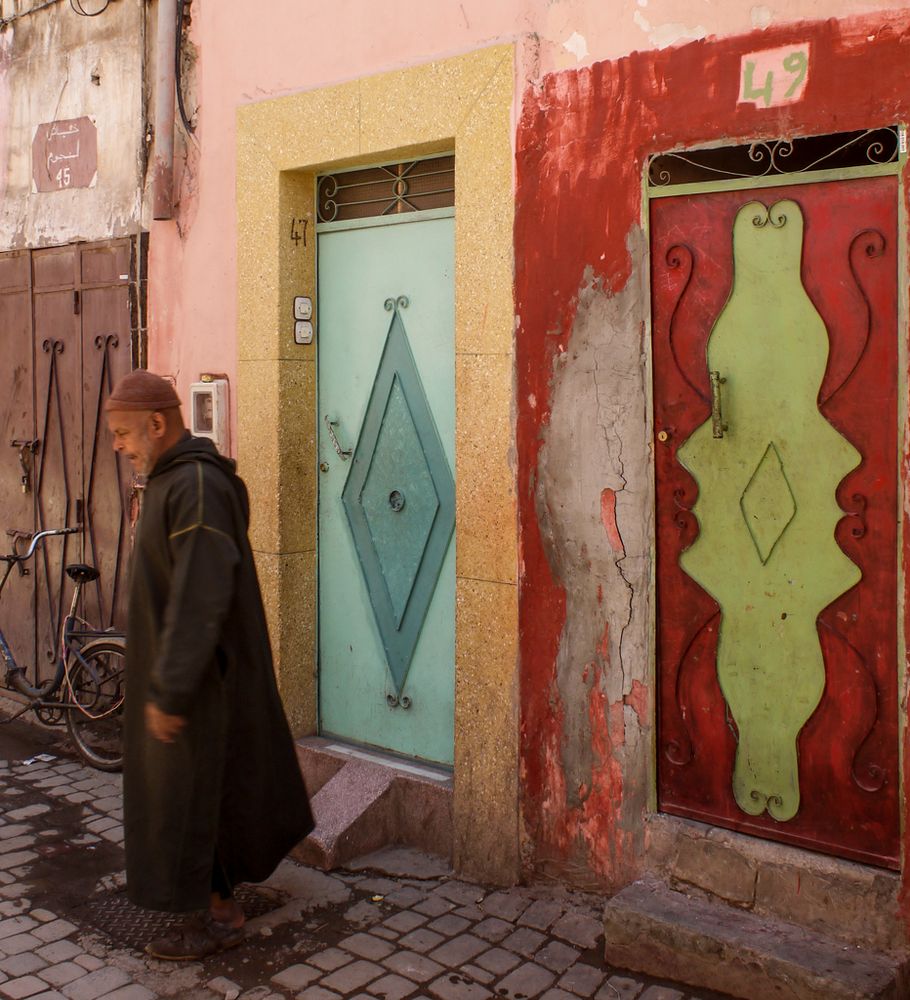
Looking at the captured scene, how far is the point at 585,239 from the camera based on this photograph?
14.5 feet

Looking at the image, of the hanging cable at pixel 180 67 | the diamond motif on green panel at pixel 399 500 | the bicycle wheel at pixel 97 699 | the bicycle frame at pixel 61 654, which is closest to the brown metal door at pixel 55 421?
the bicycle frame at pixel 61 654

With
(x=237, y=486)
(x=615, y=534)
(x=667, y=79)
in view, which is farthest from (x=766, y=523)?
(x=237, y=486)

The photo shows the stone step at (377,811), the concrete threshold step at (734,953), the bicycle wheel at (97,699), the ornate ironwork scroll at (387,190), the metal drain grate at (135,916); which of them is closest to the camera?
the concrete threshold step at (734,953)

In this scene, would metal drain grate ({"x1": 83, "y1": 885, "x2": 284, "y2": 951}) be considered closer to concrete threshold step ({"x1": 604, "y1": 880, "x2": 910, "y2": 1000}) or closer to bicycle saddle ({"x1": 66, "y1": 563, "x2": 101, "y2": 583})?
concrete threshold step ({"x1": 604, "y1": 880, "x2": 910, "y2": 1000})

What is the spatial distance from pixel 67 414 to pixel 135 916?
3505 millimetres

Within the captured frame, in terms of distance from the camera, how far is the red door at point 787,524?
12.5 feet

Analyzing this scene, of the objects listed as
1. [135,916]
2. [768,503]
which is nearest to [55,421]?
[135,916]

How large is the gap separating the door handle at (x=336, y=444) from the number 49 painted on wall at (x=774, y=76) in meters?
2.55

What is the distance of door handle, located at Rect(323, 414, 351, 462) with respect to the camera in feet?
18.7

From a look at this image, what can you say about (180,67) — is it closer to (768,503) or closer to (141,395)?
(141,395)

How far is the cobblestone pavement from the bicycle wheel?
1179 mm

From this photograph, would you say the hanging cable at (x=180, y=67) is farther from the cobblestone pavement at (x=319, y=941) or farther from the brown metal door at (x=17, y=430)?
the cobblestone pavement at (x=319, y=941)

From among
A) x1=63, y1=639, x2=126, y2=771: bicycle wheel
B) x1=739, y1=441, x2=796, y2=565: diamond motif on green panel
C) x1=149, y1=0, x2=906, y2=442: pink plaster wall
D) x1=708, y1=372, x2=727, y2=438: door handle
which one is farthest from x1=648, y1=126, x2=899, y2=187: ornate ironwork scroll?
x1=63, y1=639, x2=126, y2=771: bicycle wheel

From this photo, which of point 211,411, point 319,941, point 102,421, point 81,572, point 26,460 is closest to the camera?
point 319,941
